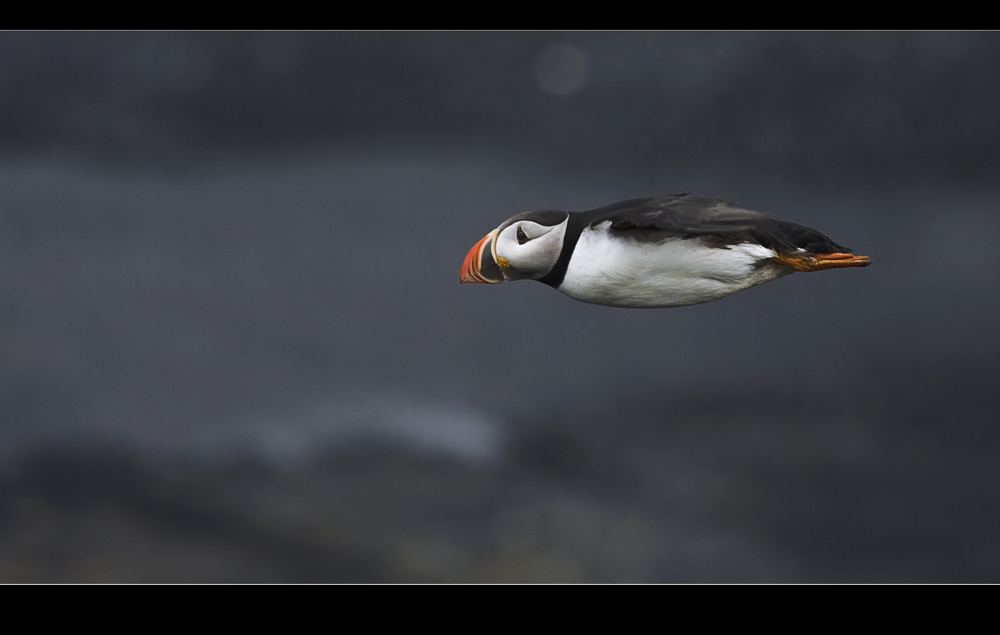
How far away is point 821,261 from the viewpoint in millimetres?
6273

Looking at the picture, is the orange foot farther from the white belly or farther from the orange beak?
the orange beak

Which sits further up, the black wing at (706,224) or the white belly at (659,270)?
the black wing at (706,224)

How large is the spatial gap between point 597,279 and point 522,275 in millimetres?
564

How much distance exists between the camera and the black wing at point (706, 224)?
5.95 m

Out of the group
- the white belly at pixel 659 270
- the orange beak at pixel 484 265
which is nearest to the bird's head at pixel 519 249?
the orange beak at pixel 484 265

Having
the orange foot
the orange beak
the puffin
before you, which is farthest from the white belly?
the orange beak

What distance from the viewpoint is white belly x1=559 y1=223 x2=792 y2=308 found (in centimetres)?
615

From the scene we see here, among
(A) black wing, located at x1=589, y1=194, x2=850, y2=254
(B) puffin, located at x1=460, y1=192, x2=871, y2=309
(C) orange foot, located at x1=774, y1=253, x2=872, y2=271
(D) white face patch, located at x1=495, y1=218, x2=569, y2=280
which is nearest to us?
(A) black wing, located at x1=589, y1=194, x2=850, y2=254

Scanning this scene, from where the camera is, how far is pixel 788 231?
6227 millimetres

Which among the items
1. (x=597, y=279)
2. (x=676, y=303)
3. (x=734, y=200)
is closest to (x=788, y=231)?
(x=734, y=200)

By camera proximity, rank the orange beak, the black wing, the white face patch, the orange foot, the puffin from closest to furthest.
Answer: the black wing → the puffin → the orange foot → the white face patch → the orange beak

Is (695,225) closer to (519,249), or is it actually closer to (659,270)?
(659,270)

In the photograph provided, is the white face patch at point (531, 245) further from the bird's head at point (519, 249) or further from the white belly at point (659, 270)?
the white belly at point (659, 270)

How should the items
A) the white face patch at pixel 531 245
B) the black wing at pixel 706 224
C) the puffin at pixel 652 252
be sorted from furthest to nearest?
1. the white face patch at pixel 531 245
2. the puffin at pixel 652 252
3. the black wing at pixel 706 224
